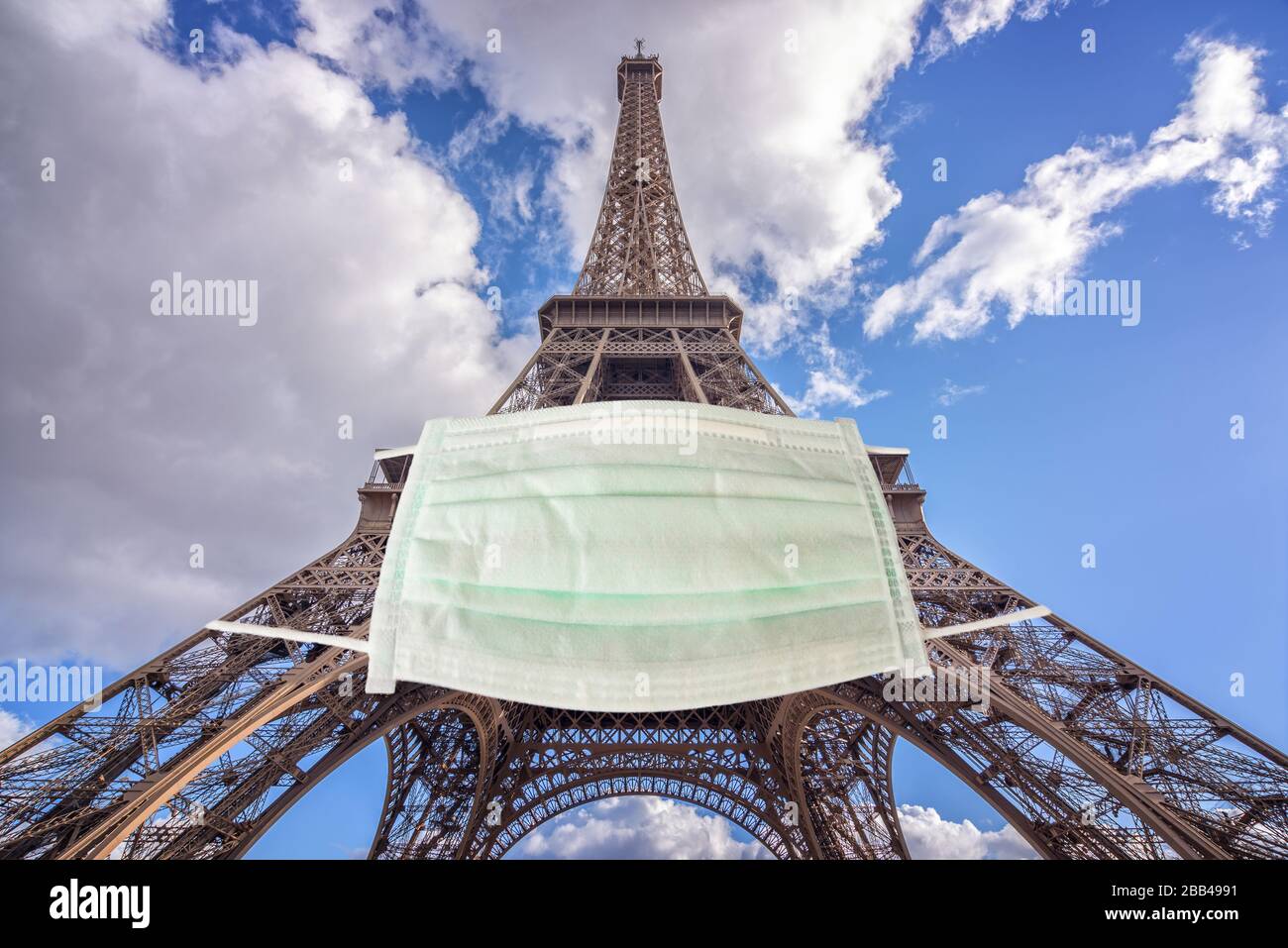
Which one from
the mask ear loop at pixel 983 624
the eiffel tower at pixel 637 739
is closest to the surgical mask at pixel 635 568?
the mask ear loop at pixel 983 624

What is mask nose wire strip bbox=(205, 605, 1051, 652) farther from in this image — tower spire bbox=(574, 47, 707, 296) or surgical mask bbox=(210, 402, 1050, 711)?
tower spire bbox=(574, 47, 707, 296)

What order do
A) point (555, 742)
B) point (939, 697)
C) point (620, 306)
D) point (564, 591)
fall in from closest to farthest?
point (564, 591)
point (939, 697)
point (620, 306)
point (555, 742)

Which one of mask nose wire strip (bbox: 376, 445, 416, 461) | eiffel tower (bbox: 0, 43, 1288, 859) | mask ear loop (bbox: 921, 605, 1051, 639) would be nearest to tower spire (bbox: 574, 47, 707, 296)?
eiffel tower (bbox: 0, 43, 1288, 859)
